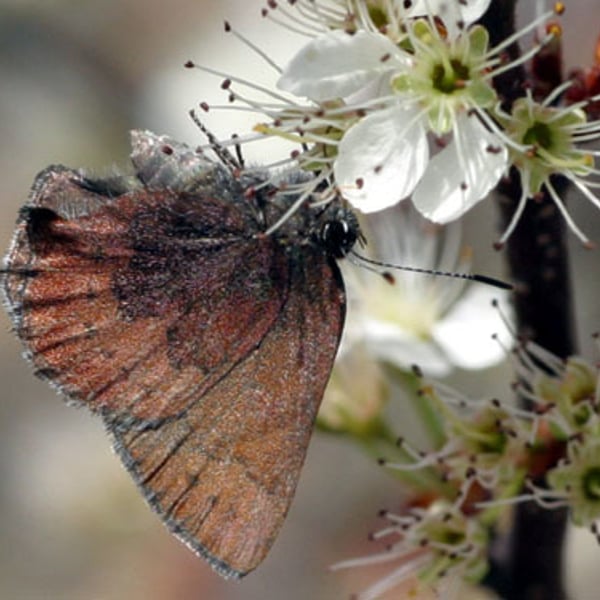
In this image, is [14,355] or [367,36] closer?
[367,36]

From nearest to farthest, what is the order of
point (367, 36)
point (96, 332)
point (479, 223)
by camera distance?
point (367, 36)
point (96, 332)
point (479, 223)

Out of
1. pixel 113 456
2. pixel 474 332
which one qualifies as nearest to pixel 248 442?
pixel 474 332

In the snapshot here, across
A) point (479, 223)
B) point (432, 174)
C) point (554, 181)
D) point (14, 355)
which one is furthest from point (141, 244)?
point (14, 355)

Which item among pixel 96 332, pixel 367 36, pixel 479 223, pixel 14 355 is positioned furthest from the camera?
pixel 14 355

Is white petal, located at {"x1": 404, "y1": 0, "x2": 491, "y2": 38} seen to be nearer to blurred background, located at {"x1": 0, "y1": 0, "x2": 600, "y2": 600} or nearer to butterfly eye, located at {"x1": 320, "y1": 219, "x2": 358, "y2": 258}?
butterfly eye, located at {"x1": 320, "y1": 219, "x2": 358, "y2": 258}

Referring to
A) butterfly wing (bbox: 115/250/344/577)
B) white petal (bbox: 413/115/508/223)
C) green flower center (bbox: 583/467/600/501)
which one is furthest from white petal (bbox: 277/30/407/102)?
green flower center (bbox: 583/467/600/501)

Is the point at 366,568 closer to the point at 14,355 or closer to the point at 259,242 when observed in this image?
the point at 14,355

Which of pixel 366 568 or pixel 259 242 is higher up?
pixel 259 242
